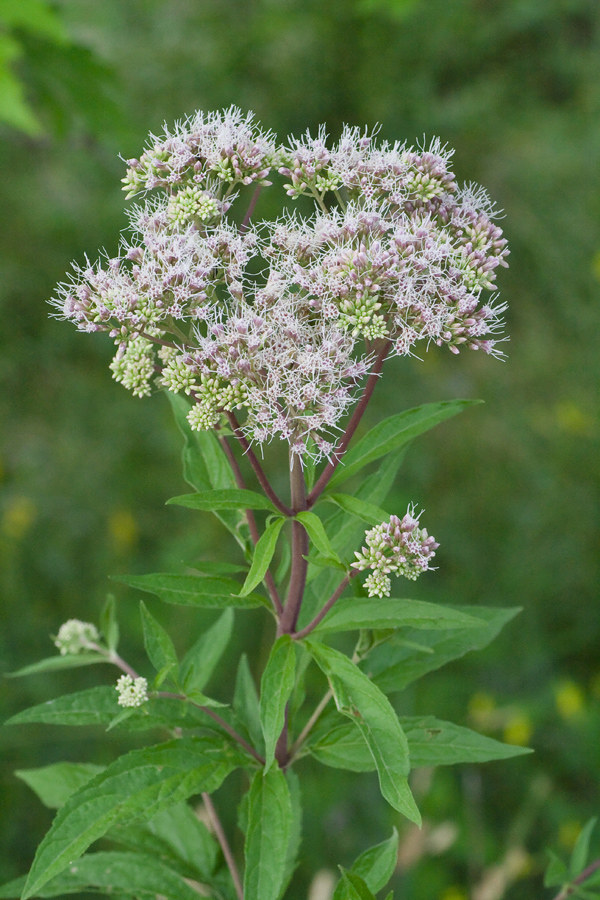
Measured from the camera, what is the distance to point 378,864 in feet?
5.84

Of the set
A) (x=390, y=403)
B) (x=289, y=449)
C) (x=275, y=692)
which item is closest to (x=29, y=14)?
(x=289, y=449)

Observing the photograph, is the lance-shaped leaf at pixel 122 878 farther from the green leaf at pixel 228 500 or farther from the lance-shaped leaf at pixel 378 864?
the green leaf at pixel 228 500

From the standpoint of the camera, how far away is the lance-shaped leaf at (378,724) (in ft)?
4.81

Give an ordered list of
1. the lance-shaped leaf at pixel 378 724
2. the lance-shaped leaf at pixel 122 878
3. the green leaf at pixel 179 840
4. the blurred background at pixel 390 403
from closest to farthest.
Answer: the lance-shaped leaf at pixel 378 724
the lance-shaped leaf at pixel 122 878
the green leaf at pixel 179 840
the blurred background at pixel 390 403

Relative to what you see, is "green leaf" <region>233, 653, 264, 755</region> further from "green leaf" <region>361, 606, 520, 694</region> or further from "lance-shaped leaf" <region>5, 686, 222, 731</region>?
"green leaf" <region>361, 606, 520, 694</region>

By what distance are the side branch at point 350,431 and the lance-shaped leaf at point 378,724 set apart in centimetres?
36

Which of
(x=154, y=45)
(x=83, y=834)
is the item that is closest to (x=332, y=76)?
(x=154, y=45)

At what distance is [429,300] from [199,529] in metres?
3.16

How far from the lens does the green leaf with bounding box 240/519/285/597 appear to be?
60.2 inches

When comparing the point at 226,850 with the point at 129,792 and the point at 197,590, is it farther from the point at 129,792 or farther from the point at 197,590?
the point at 197,590

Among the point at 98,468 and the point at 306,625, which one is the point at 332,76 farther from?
the point at 306,625

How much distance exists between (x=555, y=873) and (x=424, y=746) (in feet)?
2.15

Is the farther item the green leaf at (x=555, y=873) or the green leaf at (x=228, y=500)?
the green leaf at (x=555, y=873)

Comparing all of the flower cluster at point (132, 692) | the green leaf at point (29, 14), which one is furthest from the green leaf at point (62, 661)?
the green leaf at point (29, 14)
